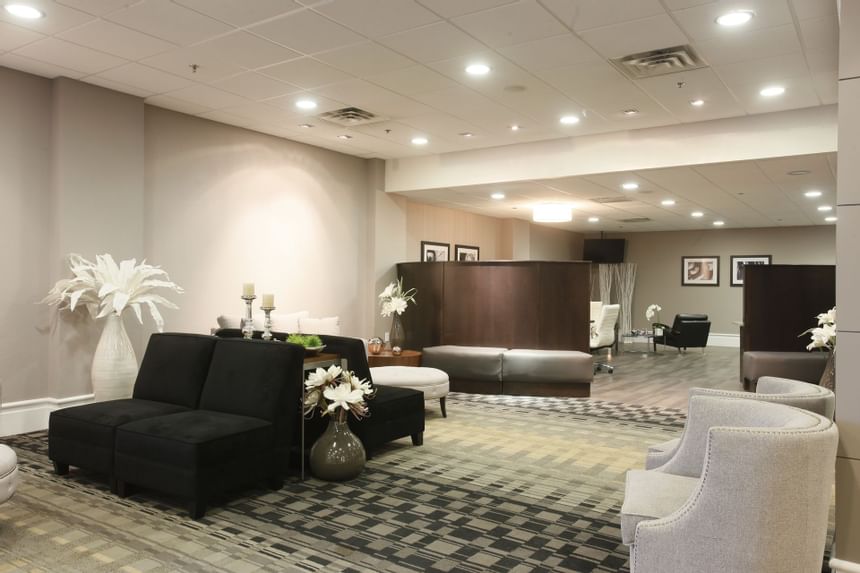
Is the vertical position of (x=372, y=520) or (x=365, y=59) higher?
(x=365, y=59)

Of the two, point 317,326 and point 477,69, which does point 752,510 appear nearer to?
point 477,69

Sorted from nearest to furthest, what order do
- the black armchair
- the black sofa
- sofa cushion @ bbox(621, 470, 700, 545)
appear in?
1. sofa cushion @ bbox(621, 470, 700, 545)
2. the black sofa
3. the black armchair

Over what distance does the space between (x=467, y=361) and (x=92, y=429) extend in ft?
15.9

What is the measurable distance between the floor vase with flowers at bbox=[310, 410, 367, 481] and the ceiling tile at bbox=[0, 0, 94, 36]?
3177 mm

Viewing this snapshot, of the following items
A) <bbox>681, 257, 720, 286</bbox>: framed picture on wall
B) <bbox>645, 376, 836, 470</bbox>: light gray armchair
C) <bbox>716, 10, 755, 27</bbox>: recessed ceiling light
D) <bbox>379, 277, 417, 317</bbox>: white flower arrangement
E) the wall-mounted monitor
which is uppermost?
<bbox>716, 10, 755, 27</bbox>: recessed ceiling light

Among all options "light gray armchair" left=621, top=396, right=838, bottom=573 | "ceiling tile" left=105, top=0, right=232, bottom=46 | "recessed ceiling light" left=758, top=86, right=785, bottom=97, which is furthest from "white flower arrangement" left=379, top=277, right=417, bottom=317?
"light gray armchair" left=621, top=396, right=838, bottom=573

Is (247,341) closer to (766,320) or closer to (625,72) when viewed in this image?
(625,72)

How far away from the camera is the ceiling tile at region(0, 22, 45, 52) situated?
15.2ft

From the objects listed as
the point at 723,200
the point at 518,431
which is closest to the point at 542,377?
the point at 518,431

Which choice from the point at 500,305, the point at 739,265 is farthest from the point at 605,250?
the point at 500,305

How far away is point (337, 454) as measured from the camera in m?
4.29

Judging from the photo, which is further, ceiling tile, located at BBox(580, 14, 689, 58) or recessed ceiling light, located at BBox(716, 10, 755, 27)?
ceiling tile, located at BBox(580, 14, 689, 58)

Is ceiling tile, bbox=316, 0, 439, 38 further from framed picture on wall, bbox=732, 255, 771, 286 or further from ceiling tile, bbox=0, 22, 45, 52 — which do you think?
framed picture on wall, bbox=732, 255, 771, 286

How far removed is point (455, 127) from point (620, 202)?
407cm
